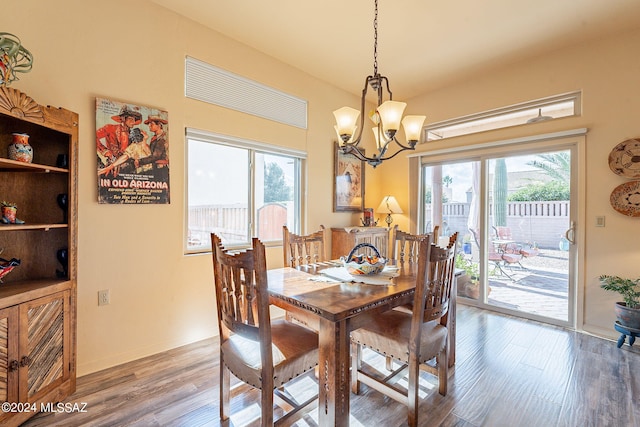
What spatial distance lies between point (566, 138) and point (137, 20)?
4.28 metres

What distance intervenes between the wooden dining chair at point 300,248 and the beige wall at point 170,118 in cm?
77

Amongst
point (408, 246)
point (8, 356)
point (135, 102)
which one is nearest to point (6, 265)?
point (8, 356)

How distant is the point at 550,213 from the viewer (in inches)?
128

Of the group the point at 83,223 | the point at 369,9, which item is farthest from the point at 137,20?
the point at 369,9

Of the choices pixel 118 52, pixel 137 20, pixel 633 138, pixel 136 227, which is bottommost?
pixel 136 227

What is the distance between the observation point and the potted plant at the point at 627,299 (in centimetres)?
251

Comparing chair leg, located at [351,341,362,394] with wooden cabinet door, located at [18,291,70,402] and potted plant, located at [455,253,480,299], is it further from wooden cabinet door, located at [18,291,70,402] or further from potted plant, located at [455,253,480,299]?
potted plant, located at [455,253,480,299]

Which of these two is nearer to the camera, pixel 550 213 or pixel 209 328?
pixel 209 328

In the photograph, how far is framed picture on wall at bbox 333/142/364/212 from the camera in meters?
4.08

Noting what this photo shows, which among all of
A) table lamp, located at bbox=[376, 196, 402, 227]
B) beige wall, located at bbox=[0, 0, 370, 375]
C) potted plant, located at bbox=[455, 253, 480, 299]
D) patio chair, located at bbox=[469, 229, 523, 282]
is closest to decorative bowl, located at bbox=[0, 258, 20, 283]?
beige wall, located at bbox=[0, 0, 370, 375]

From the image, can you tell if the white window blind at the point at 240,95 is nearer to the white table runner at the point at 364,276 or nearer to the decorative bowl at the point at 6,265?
the decorative bowl at the point at 6,265

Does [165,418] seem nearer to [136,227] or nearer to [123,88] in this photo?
[136,227]

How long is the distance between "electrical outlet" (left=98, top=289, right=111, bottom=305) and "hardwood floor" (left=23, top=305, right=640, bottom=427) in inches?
20.3

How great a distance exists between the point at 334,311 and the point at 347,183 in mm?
3052
